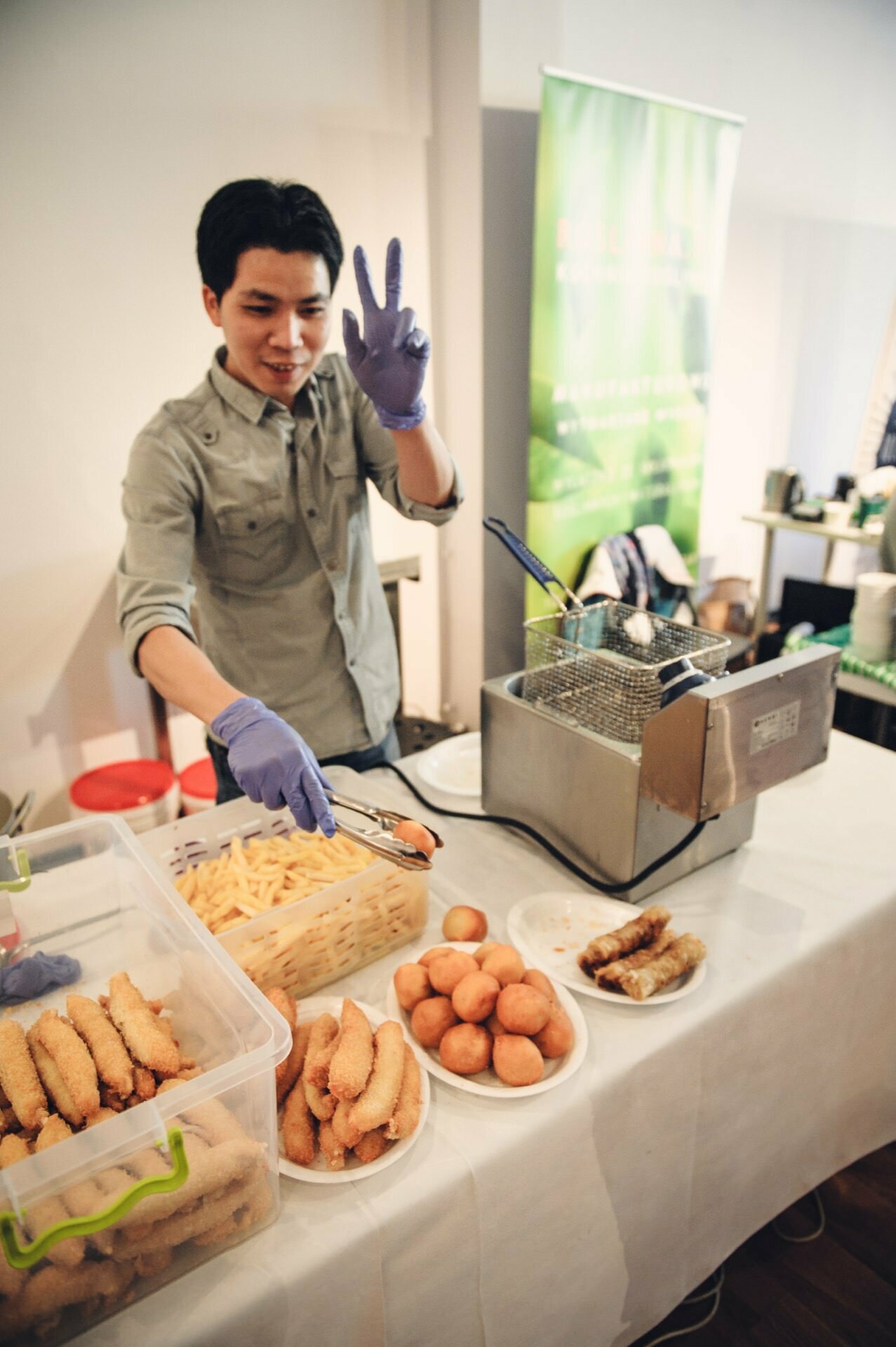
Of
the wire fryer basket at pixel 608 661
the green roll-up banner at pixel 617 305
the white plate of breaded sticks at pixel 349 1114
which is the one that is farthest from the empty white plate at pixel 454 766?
the green roll-up banner at pixel 617 305

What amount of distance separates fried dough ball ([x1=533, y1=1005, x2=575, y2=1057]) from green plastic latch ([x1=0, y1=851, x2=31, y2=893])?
2.26ft

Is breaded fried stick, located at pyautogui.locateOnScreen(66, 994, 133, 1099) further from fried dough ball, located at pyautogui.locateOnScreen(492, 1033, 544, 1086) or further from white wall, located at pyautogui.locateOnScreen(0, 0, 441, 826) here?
white wall, located at pyautogui.locateOnScreen(0, 0, 441, 826)

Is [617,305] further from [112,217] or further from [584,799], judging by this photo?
[584,799]

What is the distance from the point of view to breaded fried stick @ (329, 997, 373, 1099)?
939 mm

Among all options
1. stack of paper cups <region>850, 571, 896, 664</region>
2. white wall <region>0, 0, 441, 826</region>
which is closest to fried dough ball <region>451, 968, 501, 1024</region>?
white wall <region>0, 0, 441, 826</region>

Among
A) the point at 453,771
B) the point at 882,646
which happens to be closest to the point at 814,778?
the point at 453,771

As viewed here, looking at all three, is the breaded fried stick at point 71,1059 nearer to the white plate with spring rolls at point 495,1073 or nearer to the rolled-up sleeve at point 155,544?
the white plate with spring rolls at point 495,1073

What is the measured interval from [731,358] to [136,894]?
4.34m

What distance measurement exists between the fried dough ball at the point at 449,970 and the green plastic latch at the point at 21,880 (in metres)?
0.55

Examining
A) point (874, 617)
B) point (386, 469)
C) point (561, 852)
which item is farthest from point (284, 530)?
point (874, 617)

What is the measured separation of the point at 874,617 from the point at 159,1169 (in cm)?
323

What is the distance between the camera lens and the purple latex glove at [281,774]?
46.1 inches

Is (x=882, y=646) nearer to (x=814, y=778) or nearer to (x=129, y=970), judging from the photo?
(x=814, y=778)

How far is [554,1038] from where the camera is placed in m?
1.06
